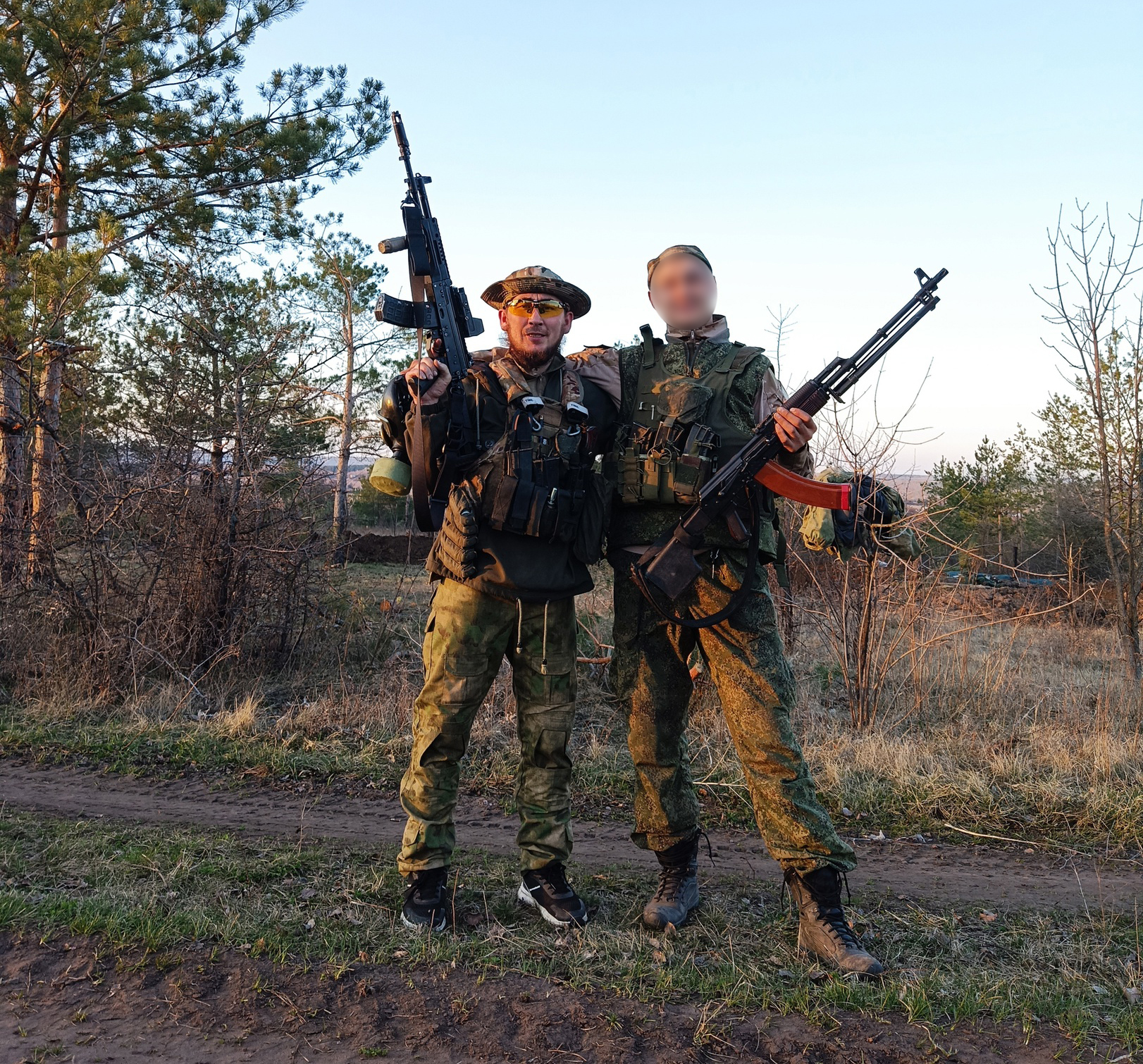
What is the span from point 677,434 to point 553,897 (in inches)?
74.0

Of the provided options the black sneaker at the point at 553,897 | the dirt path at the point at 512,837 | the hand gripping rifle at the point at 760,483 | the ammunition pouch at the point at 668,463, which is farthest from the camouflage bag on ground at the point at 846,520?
the black sneaker at the point at 553,897

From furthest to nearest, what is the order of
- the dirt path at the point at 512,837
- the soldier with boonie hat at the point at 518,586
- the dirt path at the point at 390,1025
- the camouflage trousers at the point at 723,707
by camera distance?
the dirt path at the point at 512,837
the soldier with boonie hat at the point at 518,586
the camouflage trousers at the point at 723,707
the dirt path at the point at 390,1025

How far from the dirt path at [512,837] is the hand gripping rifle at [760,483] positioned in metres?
1.64

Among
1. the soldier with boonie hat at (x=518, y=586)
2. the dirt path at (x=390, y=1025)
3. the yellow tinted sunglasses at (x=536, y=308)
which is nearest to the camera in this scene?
the dirt path at (x=390, y=1025)

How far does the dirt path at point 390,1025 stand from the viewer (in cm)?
247

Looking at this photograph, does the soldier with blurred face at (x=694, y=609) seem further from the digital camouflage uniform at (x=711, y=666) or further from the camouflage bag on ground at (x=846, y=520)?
the camouflage bag on ground at (x=846, y=520)

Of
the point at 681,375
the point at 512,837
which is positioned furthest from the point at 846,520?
the point at 512,837

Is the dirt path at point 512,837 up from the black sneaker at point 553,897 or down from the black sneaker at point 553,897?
down

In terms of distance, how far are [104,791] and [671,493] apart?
3.94 m

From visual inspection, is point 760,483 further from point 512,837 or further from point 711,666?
point 512,837

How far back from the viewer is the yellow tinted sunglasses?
3.40m

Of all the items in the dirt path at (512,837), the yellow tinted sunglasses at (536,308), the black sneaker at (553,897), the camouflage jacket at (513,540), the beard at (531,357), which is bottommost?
the dirt path at (512,837)

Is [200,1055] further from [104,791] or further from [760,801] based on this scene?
[104,791]

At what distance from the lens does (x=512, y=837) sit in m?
4.40
